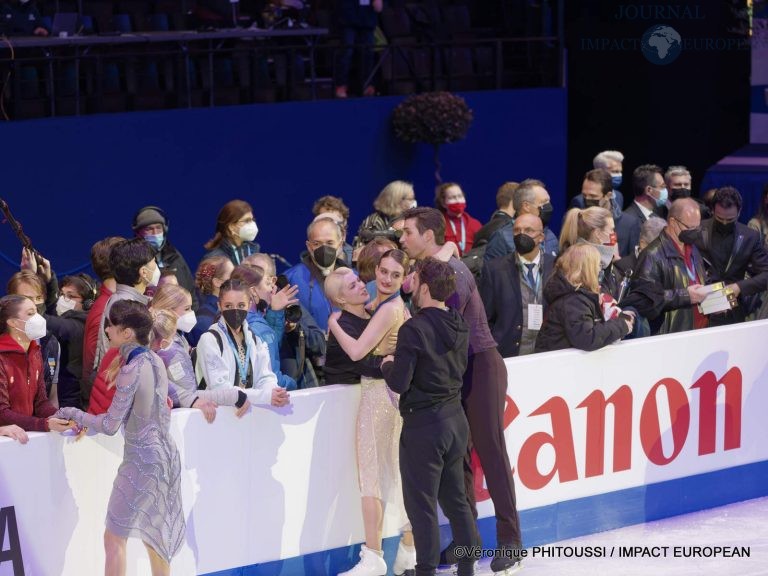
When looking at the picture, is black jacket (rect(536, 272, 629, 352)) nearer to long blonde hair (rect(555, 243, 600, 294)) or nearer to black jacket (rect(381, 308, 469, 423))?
long blonde hair (rect(555, 243, 600, 294))

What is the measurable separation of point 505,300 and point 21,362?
8.13ft

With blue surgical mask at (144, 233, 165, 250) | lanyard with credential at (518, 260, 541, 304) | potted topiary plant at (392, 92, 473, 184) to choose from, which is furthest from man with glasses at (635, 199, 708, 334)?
potted topiary plant at (392, 92, 473, 184)

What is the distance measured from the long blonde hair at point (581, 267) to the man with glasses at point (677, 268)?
1.02 meters

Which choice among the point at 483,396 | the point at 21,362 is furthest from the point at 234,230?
the point at 21,362

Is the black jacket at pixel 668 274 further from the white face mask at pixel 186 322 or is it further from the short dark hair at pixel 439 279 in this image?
the white face mask at pixel 186 322

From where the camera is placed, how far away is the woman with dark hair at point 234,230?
308 inches

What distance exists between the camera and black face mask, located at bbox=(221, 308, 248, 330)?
5.92 m

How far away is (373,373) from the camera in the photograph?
6078 millimetres

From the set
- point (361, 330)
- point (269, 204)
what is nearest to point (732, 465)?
point (361, 330)

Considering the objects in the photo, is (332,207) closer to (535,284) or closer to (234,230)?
(234,230)

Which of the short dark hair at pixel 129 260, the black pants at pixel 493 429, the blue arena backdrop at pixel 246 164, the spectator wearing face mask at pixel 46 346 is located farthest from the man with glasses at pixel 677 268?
the blue arena backdrop at pixel 246 164

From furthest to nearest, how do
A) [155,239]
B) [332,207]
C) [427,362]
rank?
[332,207]
[155,239]
[427,362]

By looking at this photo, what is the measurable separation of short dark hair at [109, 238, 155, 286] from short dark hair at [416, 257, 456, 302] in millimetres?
1228

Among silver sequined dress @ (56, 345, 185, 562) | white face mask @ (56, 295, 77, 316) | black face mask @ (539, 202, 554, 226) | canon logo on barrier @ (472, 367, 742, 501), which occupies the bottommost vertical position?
canon logo on barrier @ (472, 367, 742, 501)
